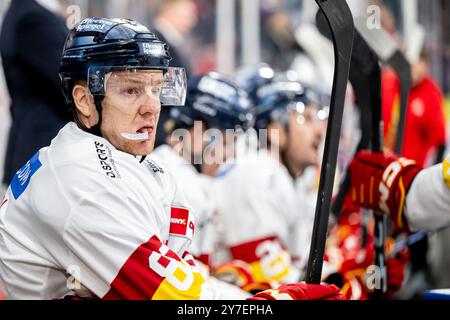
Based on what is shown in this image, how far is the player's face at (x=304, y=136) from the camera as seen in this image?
437 centimetres

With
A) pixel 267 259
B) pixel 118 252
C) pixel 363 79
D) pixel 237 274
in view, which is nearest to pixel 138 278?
pixel 118 252

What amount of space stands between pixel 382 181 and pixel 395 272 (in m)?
0.68

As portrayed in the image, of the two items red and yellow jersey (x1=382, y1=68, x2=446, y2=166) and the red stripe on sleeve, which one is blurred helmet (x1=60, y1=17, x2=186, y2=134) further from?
red and yellow jersey (x1=382, y1=68, x2=446, y2=166)

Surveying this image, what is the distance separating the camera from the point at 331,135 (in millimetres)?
2264

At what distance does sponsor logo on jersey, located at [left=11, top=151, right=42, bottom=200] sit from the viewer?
82.3 inches

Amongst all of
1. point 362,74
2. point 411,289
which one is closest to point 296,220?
point 411,289

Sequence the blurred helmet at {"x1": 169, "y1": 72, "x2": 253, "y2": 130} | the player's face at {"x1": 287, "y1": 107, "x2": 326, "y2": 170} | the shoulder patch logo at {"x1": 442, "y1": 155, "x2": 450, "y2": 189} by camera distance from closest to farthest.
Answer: the shoulder patch logo at {"x1": 442, "y1": 155, "x2": 450, "y2": 189} → the blurred helmet at {"x1": 169, "y1": 72, "x2": 253, "y2": 130} → the player's face at {"x1": 287, "y1": 107, "x2": 326, "y2": 170}

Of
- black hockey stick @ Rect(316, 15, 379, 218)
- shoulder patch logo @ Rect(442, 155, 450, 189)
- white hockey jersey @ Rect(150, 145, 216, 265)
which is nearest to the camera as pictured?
shoulder patch logo @ Rect(442, 155, 450, 189)

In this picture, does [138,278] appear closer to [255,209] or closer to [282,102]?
[255,209]

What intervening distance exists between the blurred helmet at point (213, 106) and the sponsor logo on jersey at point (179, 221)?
4.61 feet

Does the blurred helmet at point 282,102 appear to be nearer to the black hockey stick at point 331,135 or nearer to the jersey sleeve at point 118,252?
the black hockey stick at point 331,135

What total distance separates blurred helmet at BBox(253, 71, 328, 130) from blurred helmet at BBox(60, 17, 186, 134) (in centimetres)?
225

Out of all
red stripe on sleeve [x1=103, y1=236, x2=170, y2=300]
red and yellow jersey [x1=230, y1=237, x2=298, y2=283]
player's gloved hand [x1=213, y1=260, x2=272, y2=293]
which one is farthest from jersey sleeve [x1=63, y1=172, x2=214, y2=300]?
red and yellow jersey [x1=230, y1=237, x2=298, y2=283]
